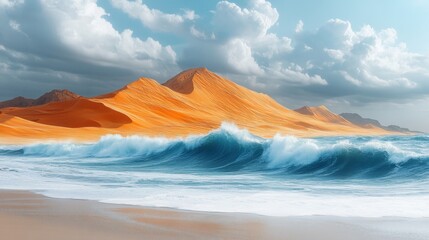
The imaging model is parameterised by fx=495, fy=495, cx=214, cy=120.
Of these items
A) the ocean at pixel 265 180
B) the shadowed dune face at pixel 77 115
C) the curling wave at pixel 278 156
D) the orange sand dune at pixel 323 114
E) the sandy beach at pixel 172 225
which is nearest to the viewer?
the sandy beach at pixel 172 225

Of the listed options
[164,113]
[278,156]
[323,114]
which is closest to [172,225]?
[278,156]

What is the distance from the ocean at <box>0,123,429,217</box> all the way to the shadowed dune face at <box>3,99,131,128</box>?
117 ft

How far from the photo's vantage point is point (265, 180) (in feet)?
38.6

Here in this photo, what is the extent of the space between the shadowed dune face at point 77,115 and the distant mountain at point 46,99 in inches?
3558

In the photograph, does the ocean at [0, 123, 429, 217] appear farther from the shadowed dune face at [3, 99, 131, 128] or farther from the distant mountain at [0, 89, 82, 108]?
the distant mountain at [0, 89, 82, 108]

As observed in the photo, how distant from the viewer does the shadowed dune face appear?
55.6 m

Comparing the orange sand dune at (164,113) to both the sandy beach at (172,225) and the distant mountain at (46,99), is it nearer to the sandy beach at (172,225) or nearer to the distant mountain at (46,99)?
the sandy beach at (172,225)

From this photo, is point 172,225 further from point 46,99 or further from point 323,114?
point 46,99

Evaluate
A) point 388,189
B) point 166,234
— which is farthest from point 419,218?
point 388,189

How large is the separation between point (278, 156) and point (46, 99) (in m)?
158

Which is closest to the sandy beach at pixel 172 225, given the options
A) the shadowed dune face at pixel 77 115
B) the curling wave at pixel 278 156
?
the curling wave at pixel 278 156

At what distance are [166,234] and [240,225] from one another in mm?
937

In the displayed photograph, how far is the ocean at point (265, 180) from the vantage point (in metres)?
7.13

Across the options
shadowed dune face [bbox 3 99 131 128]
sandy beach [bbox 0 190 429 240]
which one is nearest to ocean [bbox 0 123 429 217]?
sandy beach [bbox 0 190 429 240]
